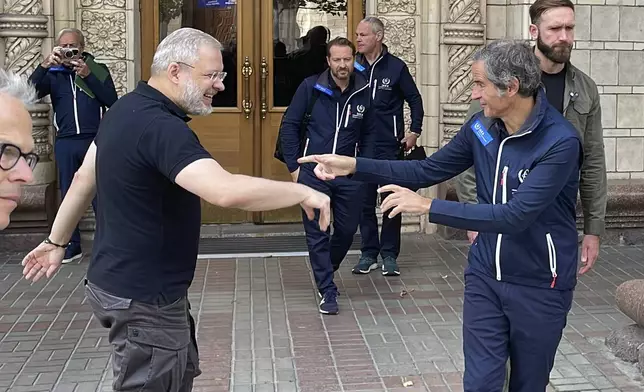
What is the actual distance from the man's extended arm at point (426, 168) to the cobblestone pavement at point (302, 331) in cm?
161

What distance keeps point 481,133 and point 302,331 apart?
2.80m

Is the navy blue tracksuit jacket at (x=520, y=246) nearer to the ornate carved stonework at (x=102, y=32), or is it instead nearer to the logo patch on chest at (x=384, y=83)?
the logo patch on chest at (x=384, y=83)

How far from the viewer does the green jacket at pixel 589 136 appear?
4469 millimetres

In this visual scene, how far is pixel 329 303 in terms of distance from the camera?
6539 mm

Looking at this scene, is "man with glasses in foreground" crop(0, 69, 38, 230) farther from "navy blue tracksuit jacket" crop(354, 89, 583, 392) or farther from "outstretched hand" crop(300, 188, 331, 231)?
"navy blue tracksuit jacket" crop(354, 89, 583, 392)

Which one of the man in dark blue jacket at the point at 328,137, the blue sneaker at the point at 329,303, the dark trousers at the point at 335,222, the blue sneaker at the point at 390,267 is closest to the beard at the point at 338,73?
the man in dark blue jacket at the point at 328,137

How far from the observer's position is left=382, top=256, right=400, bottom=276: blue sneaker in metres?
7.62

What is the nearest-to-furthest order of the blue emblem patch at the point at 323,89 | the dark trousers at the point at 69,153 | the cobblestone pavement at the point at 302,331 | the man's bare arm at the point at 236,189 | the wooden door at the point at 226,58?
1. the man's bare arm at the point at 236,189
2. the cobblestone pavement at the point at 302,331
3. the blue emblem patch at the point at 323,89
4. the dark trousers at the point at 69,153
5. the wooden door at the point at 226,58

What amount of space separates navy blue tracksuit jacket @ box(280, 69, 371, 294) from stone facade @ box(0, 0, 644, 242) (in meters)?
2.42

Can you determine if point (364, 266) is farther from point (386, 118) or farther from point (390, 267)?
point (386, 118)

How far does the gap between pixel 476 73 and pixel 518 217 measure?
61cm

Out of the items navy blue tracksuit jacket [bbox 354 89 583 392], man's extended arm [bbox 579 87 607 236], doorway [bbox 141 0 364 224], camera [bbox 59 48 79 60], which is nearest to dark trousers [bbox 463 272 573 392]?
navy blue tracksuit jacket [bbox 354 89 583 392]

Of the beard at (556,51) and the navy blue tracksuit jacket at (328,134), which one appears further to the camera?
the navy blue tracksuit jacket at (328,134)

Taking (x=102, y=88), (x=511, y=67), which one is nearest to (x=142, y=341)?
(x=511, y=67)
